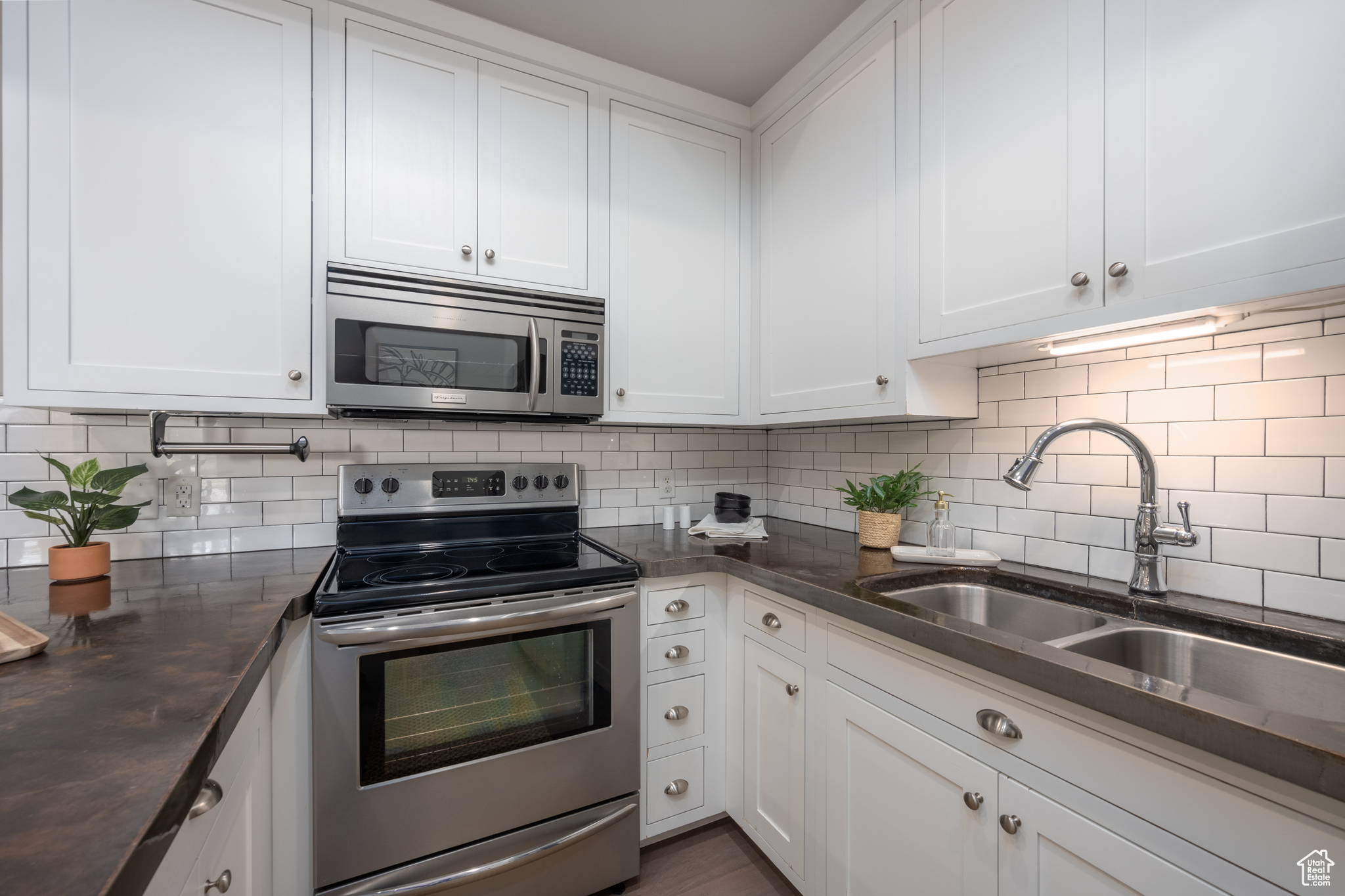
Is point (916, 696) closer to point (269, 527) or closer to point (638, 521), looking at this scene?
point (638, 521)

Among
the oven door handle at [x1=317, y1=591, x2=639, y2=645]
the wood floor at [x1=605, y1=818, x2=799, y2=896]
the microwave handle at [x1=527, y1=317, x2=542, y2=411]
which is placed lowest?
the wood floor at [x1=605, y1=818, x2=799, y2=896]

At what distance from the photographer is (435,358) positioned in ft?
5.34

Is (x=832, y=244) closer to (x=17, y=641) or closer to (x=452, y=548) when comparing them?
(x=452, y=548)

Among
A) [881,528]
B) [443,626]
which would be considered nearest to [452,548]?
[443,626]

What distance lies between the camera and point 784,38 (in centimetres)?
179

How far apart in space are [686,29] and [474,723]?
210cm

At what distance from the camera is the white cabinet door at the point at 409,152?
1.57 meters

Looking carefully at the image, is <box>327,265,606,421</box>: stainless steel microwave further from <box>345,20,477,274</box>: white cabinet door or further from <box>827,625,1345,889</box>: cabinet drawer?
<box>827,625,1345,889</box>: cabinet drawer

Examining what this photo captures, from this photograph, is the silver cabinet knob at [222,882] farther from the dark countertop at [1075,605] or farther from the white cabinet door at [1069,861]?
the white cabinet door at [1069,861]

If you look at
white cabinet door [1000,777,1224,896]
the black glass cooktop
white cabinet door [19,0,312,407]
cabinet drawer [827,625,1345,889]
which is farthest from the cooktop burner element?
white cabinet door [1000,777,1224,896]

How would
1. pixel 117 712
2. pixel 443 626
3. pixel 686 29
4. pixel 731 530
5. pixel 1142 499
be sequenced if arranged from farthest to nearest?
pixel 731 530 → pixel 686 29 → pixel 443 626 → pixel 1142 499 → pixel 117 712

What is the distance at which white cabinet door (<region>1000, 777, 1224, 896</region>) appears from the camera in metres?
0.76

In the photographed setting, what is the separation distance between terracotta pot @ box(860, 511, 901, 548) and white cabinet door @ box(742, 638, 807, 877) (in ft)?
1.65

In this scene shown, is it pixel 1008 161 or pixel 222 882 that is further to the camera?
pixel 1008 161
